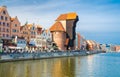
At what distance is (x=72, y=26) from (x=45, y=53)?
3699 cm

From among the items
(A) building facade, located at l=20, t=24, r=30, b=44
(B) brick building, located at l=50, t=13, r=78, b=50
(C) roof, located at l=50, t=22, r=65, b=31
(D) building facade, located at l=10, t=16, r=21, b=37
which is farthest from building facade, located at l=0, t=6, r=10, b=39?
(C) roof, located at l=50, t=22, r=65, b=31

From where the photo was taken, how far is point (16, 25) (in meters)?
93.2

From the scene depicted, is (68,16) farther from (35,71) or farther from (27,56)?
(35,71)

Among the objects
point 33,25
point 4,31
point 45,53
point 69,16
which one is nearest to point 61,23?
point 69,16

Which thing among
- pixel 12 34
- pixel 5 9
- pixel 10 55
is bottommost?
pixel 10 55

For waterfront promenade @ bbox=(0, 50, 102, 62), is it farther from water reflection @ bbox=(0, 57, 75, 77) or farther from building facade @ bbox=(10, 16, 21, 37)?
water reflection @ bbox=(0, 57, 75, 77)

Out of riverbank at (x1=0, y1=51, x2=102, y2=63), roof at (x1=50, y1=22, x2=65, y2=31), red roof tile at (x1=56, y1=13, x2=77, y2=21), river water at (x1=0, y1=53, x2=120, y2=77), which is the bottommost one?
river water at (x1=0, y1=53, x2=120, y2=77)

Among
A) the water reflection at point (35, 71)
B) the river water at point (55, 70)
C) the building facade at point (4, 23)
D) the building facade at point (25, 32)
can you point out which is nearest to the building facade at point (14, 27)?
the building facade at point (4, 23)

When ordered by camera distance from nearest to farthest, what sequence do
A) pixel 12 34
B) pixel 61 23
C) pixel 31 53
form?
pixel 31 53
pixel 12 34
pixel 61 23

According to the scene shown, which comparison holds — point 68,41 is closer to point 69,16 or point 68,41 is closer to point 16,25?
point 69,16

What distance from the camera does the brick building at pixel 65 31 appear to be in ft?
410

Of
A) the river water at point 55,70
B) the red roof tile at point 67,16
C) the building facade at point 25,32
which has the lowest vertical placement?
the river water at point 55,70

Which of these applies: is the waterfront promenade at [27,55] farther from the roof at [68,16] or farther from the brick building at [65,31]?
the roof at [68,16]

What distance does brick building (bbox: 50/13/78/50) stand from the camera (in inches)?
4915
